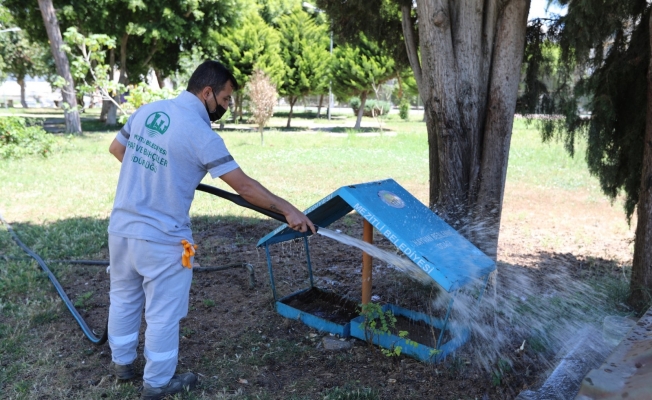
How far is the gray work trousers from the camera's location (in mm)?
3020

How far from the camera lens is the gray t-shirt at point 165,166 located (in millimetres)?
2926

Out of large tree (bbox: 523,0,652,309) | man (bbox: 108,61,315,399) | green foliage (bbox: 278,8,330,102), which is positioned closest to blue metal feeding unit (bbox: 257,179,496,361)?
man (bbox: 108,61,315,399)

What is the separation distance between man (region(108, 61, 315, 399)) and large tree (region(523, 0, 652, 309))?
274 centimetres

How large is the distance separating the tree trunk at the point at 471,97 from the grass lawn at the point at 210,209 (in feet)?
4.54

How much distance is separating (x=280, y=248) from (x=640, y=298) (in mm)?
3465

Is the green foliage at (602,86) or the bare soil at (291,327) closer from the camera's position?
the bare soil at (291,327)

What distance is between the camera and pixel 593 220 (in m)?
8.45

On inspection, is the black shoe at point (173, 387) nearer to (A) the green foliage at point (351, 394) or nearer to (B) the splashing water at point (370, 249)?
(A) the green foliage at point (351, 394)

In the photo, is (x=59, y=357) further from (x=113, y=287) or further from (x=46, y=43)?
(x=46, y=43)

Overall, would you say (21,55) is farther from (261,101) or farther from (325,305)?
(325,305)

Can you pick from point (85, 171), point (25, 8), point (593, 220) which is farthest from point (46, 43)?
point (593, 220)

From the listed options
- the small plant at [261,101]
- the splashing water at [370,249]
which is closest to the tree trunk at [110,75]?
the small plant at [261,101]

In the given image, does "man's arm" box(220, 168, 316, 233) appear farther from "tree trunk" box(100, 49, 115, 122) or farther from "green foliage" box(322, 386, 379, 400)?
"tree trunk" box(100, 49, 115, 122)

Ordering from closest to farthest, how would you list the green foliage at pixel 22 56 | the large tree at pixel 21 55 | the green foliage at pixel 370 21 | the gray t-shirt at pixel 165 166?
1. the gray t-shirt at pixel 165 166
2. the green foliage at pixel 370 21
3. the green foliage at pixel 22 56
4. the large tree at pixel 21 55
